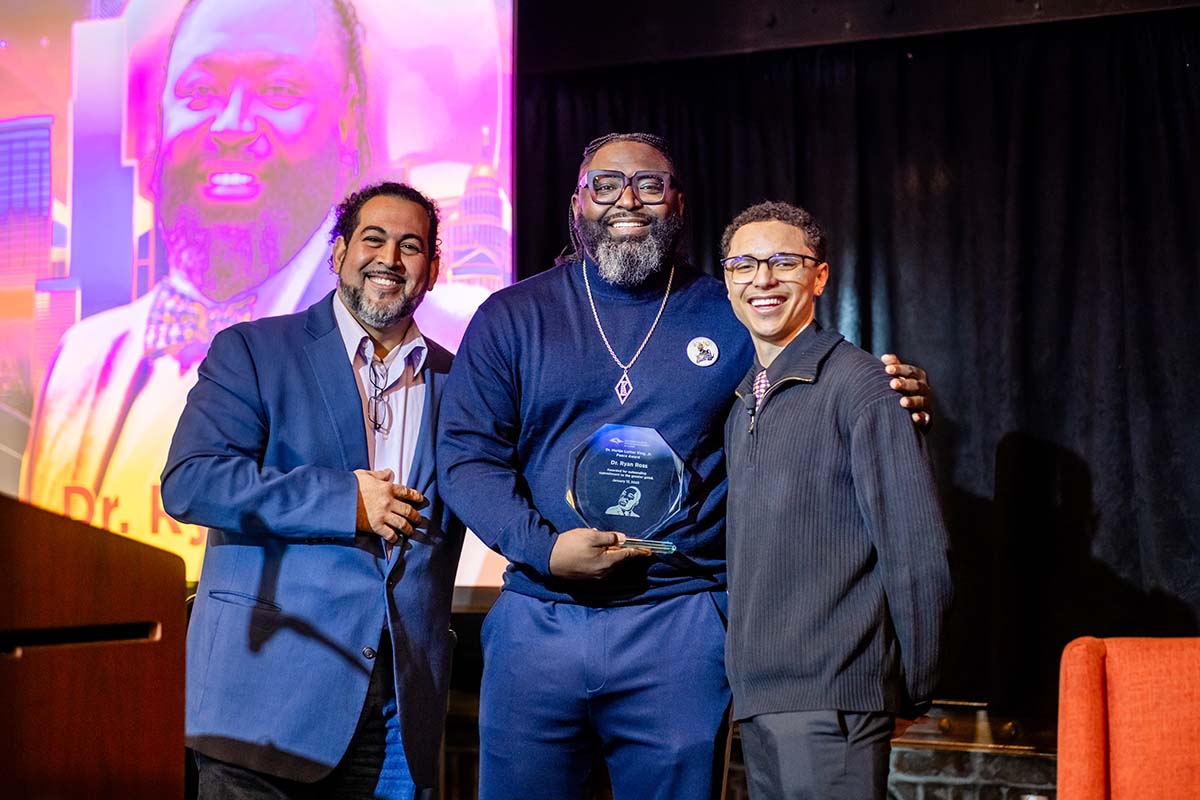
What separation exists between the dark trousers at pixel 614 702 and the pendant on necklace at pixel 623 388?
420mm

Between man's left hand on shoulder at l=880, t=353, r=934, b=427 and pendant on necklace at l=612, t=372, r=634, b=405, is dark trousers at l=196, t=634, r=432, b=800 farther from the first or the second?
man's left hand on shoulder at l=880, t=353, r=934, b=427

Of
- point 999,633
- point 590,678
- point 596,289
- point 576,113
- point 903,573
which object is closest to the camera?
point 903,573

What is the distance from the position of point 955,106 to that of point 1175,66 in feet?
2.20

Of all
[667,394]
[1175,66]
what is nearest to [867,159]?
[1175,66]

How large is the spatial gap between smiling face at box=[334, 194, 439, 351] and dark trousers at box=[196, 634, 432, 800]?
28.1 inches

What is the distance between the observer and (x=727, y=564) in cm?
229

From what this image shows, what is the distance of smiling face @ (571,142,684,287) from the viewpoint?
8.18 ft

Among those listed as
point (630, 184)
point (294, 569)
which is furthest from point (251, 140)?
point (294, 569)

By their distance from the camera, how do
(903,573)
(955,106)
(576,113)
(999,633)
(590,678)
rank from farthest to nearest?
(576,113) < (955,106) < (999,633) < (590,678) < (903,573)

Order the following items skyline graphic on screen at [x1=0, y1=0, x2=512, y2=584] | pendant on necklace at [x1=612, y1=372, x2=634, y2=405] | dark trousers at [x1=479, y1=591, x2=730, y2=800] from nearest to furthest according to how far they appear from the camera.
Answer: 1. dark trousers at [x1=479, y1=591, x2=730, y2=800]
2. pendant on necklace at [x1=612, y1=372, x2=634, y2=405]
3. skyline graphic on screen at [x1=0, y1=0, x2=512, y2=584]

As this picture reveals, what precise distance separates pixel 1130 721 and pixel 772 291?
102 centimetres

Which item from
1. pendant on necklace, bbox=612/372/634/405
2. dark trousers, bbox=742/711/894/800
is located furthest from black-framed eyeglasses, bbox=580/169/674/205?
dark trousers, bbox=742/711/894/800

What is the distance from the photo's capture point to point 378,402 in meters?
2.59

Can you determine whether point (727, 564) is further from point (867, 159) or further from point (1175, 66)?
point (1175, 66)
